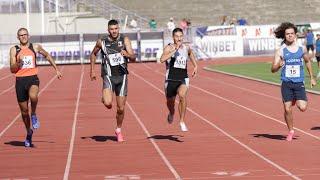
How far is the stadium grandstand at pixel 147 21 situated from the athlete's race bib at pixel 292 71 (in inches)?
1439

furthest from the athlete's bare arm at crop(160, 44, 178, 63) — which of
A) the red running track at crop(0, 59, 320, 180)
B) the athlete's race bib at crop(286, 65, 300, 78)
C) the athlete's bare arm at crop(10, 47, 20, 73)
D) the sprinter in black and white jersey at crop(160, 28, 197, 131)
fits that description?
the athlete's bare arm at crop(10, 47, 20, 73)

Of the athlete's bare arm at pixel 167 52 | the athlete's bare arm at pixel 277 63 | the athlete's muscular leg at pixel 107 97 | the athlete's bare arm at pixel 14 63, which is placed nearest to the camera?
the athlete's bare arm at pixel 14 63

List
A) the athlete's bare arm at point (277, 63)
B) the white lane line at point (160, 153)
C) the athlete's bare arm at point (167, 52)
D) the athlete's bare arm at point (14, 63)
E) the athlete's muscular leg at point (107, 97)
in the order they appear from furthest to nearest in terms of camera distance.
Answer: the athlete's bare arm at point (167, 52) → the athlete's muscular leg at point (107, 97) → the athlete's bare arm at point (277, 63) → the athlete's bare arm at point (14, 63) → the white lane line at point (160, 153)

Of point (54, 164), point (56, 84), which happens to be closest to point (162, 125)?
point (54, 164)

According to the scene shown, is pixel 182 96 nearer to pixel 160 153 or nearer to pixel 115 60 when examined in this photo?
pixel 115 60

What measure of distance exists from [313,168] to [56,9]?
163 ft

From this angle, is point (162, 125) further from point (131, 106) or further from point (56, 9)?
point (56, 9)

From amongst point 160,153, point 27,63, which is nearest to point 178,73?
point 160,153

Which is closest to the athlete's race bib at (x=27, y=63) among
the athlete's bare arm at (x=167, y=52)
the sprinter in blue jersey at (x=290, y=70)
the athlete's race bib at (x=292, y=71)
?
the athlete's bare arm at (x=167, y=52)

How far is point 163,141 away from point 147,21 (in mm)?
49186

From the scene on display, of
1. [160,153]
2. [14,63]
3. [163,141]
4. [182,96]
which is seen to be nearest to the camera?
[160,153]

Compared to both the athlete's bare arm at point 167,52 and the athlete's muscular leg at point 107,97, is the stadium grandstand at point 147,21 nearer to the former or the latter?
the athlete's bare arm at point 167,52

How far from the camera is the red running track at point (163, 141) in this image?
11336mm

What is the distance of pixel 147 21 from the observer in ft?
209
